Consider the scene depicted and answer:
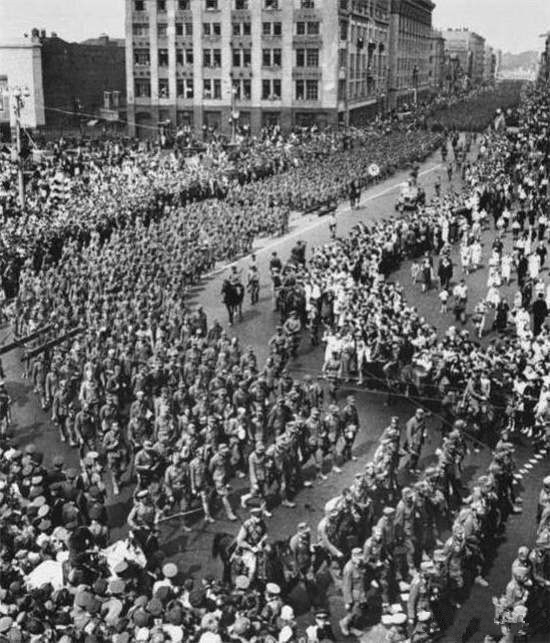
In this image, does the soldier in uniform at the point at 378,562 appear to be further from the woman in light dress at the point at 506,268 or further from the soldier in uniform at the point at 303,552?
the woman in light dress at the point at 506,268

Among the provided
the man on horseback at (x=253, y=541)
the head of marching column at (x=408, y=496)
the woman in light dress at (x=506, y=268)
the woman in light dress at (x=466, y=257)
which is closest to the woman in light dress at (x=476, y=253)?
the woman in light dress at (x=466, y=257)

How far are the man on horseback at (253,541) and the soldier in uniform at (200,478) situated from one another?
96.2 inches

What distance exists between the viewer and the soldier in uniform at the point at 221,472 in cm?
1534

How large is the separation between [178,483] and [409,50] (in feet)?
369

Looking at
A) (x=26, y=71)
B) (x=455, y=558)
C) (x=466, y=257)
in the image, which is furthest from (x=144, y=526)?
(x=26, y=71)

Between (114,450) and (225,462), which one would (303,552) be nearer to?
(225,462)

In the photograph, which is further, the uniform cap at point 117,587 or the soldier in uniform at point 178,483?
the soldier in uniform at point 178,483

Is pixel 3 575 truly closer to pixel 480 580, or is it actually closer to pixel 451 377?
pixel 480 580

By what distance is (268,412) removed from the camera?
1900 centimetres

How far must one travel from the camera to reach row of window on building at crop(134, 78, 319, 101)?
75875 millimetres

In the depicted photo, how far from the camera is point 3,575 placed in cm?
1184

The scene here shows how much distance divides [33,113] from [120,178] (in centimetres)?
3460

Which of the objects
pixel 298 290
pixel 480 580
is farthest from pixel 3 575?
pixel 298 290

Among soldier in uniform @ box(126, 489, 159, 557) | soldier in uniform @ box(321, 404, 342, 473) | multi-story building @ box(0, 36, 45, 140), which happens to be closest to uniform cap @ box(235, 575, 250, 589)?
soldier in uniform @ box(126, 489, 159, 557)
